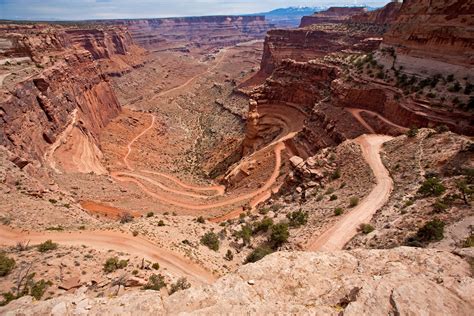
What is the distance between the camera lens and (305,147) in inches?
1582

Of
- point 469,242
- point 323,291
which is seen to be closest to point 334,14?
point 469,242

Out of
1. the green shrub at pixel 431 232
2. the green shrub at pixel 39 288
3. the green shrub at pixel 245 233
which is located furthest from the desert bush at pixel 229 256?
the green shrub at pixel 431 232

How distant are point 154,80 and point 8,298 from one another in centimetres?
15220

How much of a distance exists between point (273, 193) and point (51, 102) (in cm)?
4426

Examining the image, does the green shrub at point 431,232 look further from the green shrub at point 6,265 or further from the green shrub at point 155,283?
the green shrub at point 6,265

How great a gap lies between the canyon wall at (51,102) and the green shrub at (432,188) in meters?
42.3

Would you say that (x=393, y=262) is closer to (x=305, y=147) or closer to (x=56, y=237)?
(x=56, y=237)

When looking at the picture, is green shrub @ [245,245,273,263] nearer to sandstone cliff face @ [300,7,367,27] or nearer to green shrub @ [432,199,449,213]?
green shrub @ [432,199,449,213]

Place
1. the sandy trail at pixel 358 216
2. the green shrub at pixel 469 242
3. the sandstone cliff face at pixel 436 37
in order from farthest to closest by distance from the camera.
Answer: the sandstone cliff face at pixel 436 37 < the sandy trail at pixel 358 216 < the green shrub at pixel 469 242

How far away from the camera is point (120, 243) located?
2052cm

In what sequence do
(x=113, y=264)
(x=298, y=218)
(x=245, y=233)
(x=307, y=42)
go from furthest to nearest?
(x=307, y=42) → (x=245, y=233) → (x=298, y=218) → (x=113, y=264)

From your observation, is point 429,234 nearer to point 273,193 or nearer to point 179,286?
point 179,286

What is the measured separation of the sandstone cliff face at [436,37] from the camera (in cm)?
3067

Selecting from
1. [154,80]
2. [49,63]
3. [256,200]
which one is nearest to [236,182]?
[256,200]
